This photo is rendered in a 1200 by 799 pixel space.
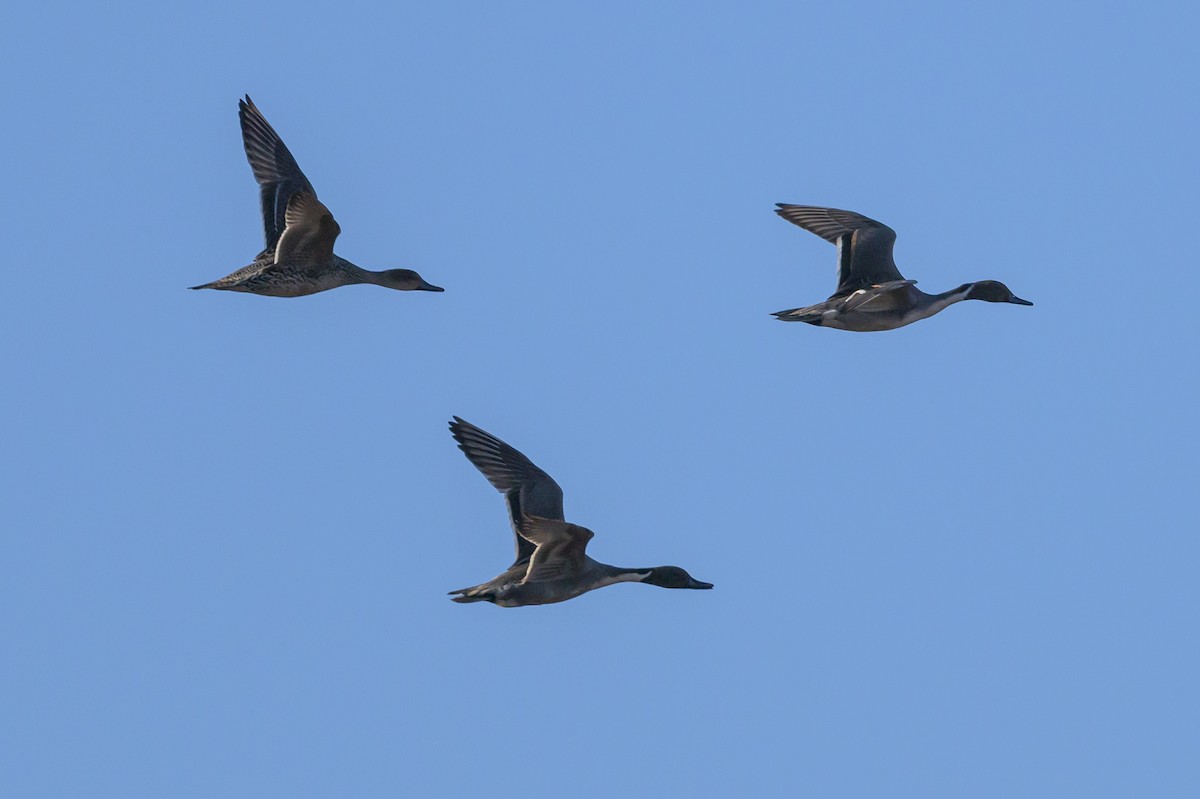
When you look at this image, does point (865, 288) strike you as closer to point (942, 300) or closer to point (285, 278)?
point (942, 300)

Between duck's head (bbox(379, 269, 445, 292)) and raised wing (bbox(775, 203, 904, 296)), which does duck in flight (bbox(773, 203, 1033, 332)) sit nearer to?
raised wing (bbox(775, 203, 904, 296))

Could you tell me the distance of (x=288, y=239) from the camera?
22.6 m

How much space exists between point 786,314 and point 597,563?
4.74 m

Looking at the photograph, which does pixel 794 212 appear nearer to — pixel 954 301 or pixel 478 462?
pixel 954 301

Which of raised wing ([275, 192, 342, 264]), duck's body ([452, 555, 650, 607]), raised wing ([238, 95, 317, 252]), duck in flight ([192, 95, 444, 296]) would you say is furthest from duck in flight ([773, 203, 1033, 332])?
raised wing ([238, 95, 317, 252])

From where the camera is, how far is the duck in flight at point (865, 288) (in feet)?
76.0

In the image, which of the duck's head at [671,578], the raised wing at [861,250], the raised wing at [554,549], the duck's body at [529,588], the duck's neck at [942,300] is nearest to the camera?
the raised wing at [554,549]

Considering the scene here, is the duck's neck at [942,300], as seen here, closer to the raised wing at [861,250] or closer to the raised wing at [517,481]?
the raised wing at [861,250]

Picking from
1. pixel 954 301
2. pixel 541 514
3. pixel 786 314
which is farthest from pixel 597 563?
pixel 954 301

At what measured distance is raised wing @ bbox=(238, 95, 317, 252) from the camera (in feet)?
77.8

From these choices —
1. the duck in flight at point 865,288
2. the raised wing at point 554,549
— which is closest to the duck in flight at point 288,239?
the raised wing at point 554,549

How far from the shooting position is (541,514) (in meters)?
20.8

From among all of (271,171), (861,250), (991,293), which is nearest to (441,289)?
(271,171)

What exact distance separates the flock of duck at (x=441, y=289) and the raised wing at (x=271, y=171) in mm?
13
